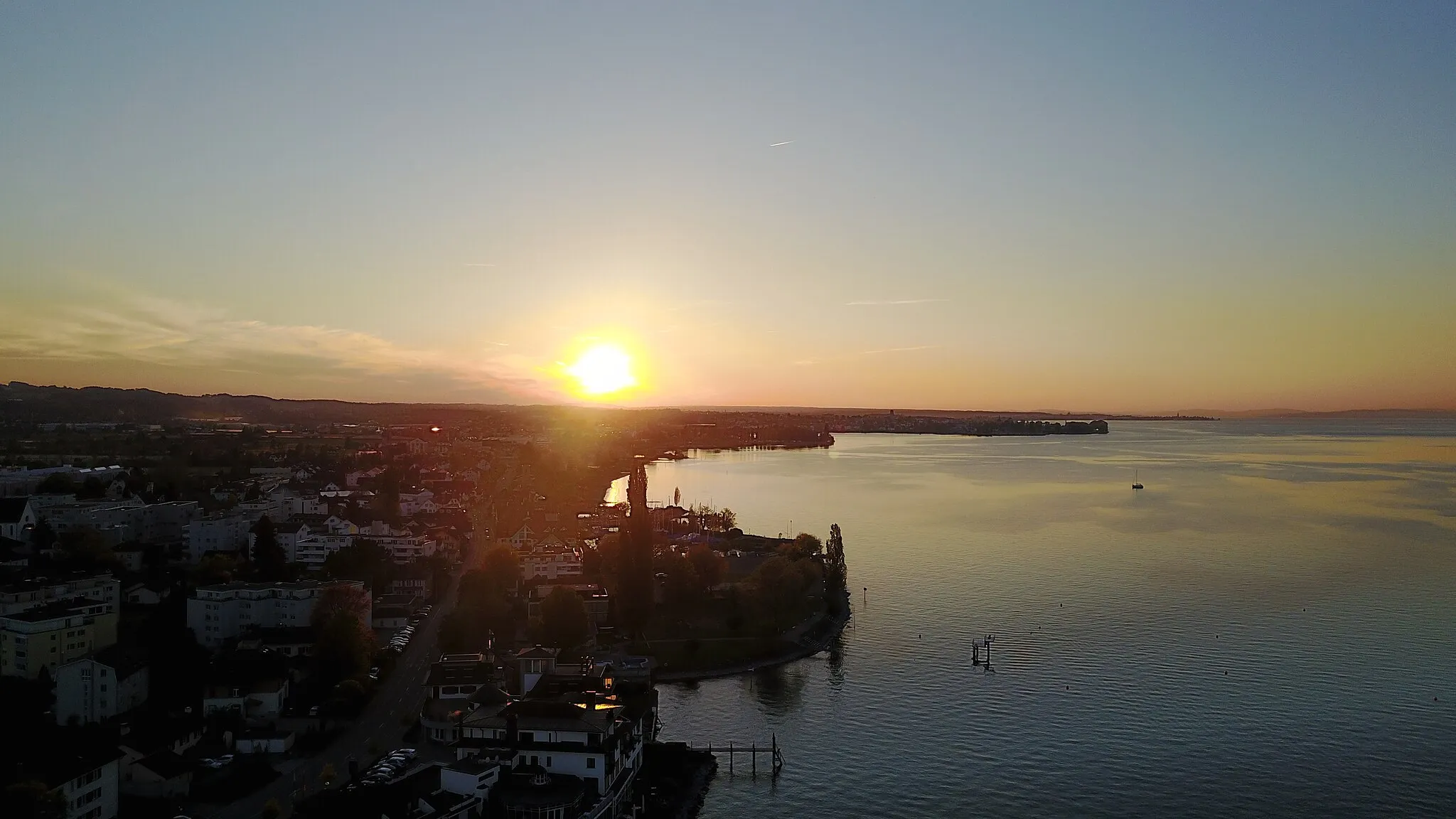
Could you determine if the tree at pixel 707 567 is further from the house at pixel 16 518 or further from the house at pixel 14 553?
the house at pixel 16 518

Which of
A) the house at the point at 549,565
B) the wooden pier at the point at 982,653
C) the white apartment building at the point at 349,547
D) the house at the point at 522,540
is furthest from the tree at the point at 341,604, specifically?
the wooden pier at the point at 982,653

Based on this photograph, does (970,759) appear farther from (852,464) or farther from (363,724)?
(852,464)

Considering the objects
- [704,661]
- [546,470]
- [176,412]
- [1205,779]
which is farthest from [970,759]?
[176,412]

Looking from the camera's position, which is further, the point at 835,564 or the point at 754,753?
the point at 835,564

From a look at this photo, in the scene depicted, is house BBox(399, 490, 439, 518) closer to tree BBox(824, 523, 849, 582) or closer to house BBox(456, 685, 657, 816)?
tree BBox(824, 523, 849, 582)

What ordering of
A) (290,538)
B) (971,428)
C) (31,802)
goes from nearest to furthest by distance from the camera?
(31,802) → (290,538) → (971,428)

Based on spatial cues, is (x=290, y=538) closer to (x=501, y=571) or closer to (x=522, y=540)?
(x=522, y=540)

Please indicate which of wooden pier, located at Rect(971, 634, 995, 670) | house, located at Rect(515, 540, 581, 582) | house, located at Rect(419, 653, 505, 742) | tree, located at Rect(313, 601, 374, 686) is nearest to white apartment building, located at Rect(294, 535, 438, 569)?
house, located at Rect(515, 540, 581, 582)

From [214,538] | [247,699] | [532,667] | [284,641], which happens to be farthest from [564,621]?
[214,538]
